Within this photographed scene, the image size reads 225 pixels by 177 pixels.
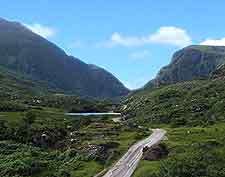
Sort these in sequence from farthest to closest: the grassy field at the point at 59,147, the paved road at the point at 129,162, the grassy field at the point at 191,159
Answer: the grassy field at the point at 59,147 → the paved road at the point at 129,162 → the grassy field at the point at 191,159

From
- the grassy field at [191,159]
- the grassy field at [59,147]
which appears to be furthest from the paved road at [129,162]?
the grassy field at [59,147]

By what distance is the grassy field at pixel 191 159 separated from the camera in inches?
3799

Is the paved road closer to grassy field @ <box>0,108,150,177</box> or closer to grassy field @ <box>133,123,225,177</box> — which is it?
grassy field @ <box>133,123,225,177</box>

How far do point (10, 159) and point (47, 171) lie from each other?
15534mm

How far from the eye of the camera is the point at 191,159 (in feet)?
345

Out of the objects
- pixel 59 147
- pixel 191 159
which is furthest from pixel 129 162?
pixel 59 147

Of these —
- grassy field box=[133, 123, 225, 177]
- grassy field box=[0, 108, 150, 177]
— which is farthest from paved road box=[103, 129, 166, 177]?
grassy field box=[0, 108, 150, 177]

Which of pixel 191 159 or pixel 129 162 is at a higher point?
pixel 191 159

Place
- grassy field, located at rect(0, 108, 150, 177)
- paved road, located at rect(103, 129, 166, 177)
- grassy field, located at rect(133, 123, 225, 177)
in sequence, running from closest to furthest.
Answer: grassy field, located at rect(133, 123, 225, 177)
paved road, located at rect(103, 129, 166, 177)
grassy field, located at rect(0, 108, 150, 177)

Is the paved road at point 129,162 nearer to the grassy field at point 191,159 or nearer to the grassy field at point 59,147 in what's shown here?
the grassy field at point 191,159

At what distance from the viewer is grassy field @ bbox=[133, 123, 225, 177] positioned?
317 feet

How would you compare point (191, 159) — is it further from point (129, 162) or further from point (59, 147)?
point (59, 147)

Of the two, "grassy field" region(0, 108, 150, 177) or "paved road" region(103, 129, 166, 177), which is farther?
"grassy field" region(0, 108, 150, 177)

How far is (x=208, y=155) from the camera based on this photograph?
362ft
